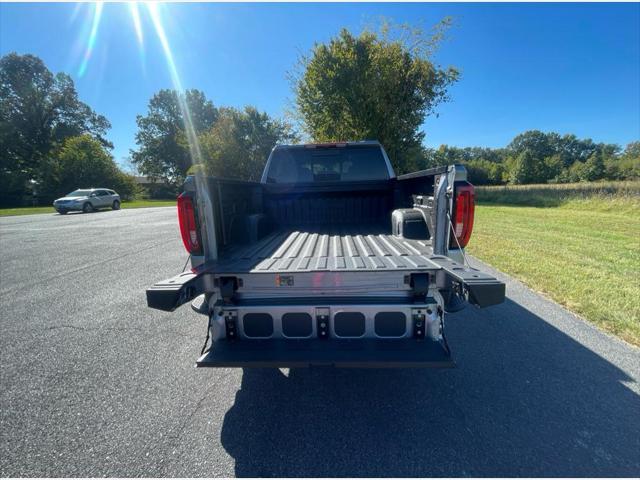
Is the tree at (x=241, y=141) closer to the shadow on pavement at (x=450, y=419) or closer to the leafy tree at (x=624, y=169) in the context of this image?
the shadow on pavement at (x=450, y=419)

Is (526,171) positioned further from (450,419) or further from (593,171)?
(450,419)

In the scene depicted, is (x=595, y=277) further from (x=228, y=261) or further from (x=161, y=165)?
(x=161, y=165)

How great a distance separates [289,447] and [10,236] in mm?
15737

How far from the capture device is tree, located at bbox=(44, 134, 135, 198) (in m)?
33.2

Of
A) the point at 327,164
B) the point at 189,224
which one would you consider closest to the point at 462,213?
the point at 189,224

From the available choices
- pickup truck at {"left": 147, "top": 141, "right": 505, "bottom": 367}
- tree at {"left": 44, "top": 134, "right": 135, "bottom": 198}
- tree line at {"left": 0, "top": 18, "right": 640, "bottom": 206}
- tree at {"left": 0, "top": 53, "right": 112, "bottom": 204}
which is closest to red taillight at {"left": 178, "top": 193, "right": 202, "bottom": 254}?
pickup truck at {"left": 147, "top": 141, "right": 505, "bottom": 367}

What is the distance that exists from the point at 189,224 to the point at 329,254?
1.23 m

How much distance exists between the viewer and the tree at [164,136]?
5319 centimetres

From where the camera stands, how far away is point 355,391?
2336mm

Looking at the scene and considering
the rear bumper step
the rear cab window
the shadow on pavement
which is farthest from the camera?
the rear cab window

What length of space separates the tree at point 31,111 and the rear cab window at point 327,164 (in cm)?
5096

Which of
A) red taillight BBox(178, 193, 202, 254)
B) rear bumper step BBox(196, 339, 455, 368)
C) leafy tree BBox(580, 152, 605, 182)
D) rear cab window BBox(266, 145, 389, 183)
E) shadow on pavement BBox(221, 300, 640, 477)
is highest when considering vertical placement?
leafy tree BBox(580, 152, 605, 182)

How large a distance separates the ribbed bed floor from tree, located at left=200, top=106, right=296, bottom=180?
3153cm

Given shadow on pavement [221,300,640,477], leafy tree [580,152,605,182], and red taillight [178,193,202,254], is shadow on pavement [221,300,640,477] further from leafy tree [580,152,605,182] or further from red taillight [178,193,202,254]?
leafy tree [580,152,605,182]
